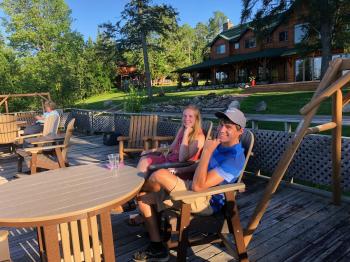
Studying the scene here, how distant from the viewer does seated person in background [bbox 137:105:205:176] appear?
3213 millimetres

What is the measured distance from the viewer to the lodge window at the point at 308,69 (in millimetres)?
23188

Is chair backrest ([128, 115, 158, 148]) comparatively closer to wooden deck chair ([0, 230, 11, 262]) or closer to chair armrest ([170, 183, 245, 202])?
chair armrest ([170, 183, 245, 202])

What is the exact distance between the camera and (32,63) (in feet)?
79.0

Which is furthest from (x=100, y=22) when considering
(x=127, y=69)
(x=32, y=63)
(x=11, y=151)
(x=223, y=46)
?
(x=127, y=69)

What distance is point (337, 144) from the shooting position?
3434 mm

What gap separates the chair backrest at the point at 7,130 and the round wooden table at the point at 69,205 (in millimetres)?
4438

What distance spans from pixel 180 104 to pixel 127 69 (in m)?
29.0

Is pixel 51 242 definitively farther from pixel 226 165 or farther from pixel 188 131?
pixel 188 131

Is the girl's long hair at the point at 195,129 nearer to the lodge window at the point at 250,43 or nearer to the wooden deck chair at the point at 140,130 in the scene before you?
the wooden deck chair at the point at 140,130

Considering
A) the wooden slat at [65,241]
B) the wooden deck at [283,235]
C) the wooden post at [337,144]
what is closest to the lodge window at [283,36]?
the wooden deck at [283,235]

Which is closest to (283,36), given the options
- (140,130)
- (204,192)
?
(140,130)

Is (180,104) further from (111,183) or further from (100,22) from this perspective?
(111,183)

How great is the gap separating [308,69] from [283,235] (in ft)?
78.0

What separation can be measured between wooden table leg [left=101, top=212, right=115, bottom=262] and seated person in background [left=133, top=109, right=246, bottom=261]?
1.64 ft
